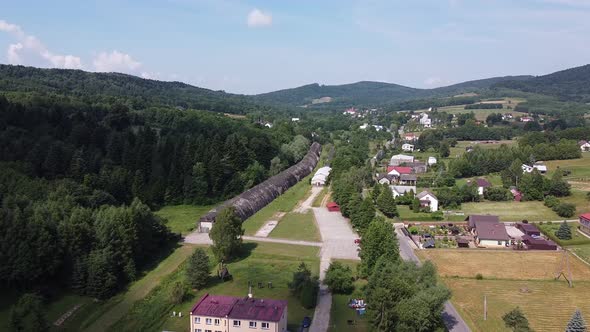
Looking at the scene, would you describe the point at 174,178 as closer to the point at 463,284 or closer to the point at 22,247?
the point at 22,247

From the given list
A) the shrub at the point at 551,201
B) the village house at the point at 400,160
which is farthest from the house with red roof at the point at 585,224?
the village house at the point at 400,160

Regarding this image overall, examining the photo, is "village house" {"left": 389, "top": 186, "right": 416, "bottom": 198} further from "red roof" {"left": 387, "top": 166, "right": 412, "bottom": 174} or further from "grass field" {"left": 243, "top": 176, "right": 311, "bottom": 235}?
"grass field" {"left": 243, "top": 176, "right": 311, "bottom": 235}

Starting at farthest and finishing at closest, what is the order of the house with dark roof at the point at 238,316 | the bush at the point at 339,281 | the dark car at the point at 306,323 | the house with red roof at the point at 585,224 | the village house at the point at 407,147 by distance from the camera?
the village house at the point at 407,147 < the house with red roof at the point at 585,224 < the bush at the point at 339,281 < the dark car at the point at 306,323 < the house with dark roof at the point at 238,316

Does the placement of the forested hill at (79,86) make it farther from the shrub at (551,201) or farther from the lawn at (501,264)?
the shrub at (551,201)

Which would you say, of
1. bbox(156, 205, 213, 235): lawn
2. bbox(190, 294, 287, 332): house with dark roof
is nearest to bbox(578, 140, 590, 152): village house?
bbox(156, 205, 213, 235): lawn

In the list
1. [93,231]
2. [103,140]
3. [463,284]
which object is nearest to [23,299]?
[93,231]
